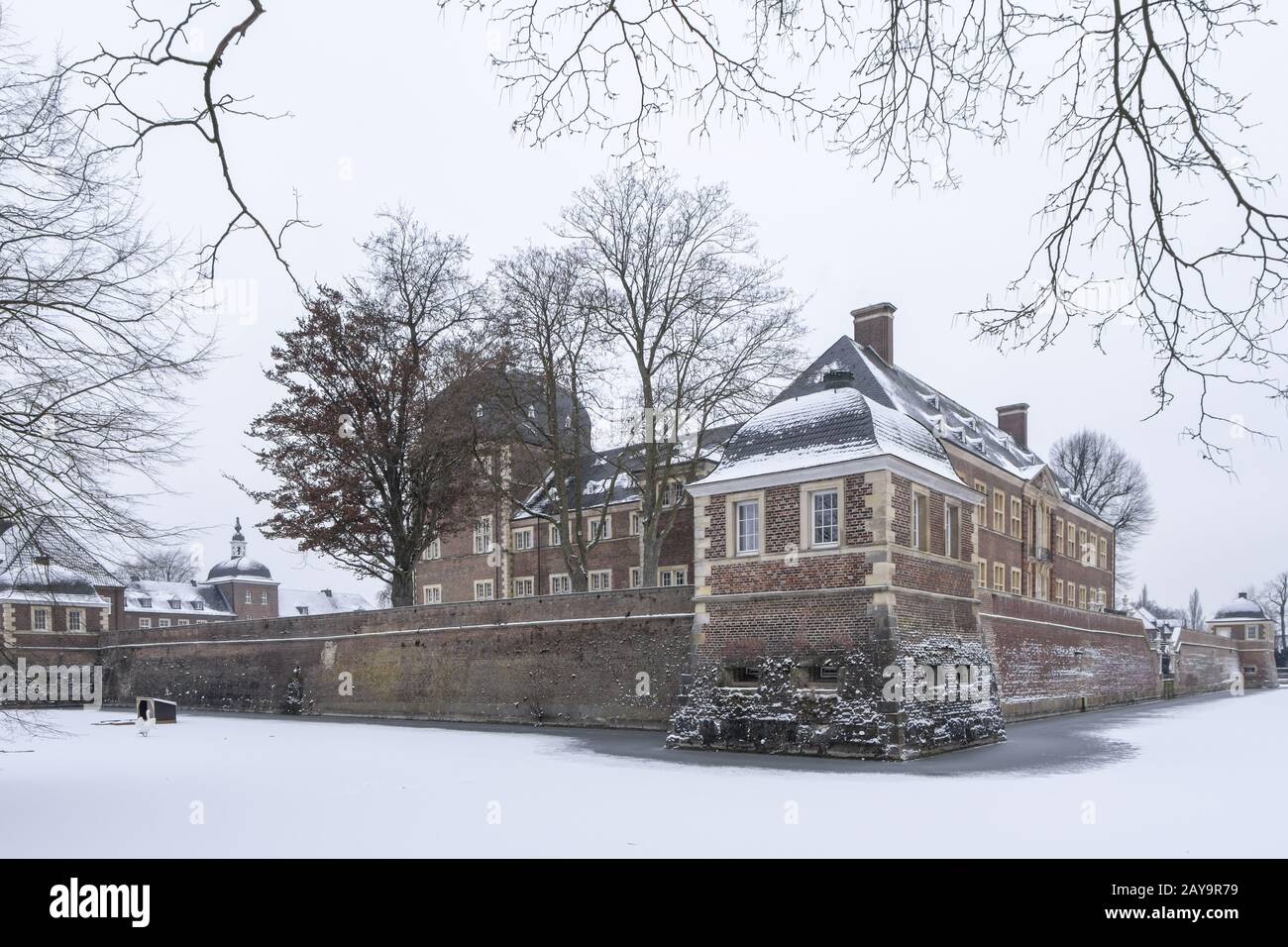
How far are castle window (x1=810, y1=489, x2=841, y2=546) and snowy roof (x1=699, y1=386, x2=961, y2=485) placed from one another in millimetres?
655

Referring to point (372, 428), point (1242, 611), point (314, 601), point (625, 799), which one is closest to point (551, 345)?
point (372, 428)

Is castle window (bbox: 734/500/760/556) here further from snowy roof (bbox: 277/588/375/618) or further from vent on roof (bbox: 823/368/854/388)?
snowy roof (bbox: 277/588/375/618)

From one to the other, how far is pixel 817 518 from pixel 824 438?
5.34 ft

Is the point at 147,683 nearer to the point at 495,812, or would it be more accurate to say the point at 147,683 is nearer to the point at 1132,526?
the point at 495,812

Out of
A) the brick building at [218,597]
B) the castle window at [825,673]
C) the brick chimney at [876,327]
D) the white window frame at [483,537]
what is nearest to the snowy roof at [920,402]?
the brick chimney at [876,327]

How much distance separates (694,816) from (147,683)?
118ft

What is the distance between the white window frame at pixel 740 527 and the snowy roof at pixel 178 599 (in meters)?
62.9

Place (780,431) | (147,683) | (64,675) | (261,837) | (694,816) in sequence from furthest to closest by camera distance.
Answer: (64,675), (147,683), (780,431), (694,816), (261,837)

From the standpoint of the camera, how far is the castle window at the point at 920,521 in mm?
19250

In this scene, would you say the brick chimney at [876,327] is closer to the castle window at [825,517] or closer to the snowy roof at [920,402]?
the snowy roof at [920,402]

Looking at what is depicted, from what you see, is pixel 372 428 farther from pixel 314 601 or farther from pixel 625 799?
pixel 314 601

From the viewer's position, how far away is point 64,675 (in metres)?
44.3

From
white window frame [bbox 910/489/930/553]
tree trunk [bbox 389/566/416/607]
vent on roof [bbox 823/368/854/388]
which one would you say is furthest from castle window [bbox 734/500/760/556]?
tree trunk [bbox 389/566/416/607]

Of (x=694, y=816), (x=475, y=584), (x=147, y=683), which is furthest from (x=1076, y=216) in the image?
(x=147, y=683)
